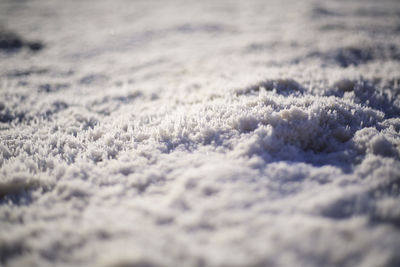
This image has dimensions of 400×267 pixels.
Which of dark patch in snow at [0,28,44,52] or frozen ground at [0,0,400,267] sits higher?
dark patch in snow at [0,28,44,52]

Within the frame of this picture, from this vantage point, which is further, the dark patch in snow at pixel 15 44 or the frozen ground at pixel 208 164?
the dark patch in snow at pixel 15 44

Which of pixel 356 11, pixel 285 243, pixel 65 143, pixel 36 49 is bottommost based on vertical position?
pixel 285 243

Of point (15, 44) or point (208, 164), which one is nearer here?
point (208, 164)

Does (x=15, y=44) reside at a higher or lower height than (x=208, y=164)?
higher

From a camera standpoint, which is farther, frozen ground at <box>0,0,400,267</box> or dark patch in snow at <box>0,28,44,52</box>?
dark patch in snow at <box>0,28,44,52</box>

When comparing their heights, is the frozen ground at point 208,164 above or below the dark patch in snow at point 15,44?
below

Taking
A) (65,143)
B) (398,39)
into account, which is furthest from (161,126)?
(398,39)

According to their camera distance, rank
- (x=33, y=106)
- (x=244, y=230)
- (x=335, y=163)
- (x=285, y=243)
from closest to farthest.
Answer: (x=285, y=243) → (x=244, y=230) → (x=335, y=163) → (x=33, y=106)

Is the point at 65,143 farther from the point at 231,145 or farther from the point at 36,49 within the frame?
the point at 36,49
